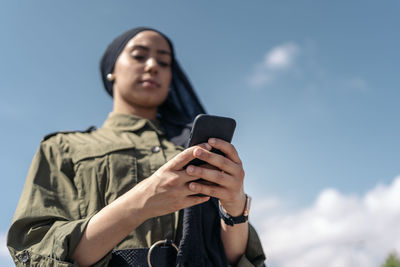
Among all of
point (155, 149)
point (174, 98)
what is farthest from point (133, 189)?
point (174, 98)

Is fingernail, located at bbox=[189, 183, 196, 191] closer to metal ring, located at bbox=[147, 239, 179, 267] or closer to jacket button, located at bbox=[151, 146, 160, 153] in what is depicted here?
metal ring, located at bbox=[147, 239, 179, 267]

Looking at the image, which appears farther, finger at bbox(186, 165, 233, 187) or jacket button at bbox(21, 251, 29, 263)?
jacket button at bbox(21, 251, 29, 263)

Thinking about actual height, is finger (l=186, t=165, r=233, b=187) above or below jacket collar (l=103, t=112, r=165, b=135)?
below

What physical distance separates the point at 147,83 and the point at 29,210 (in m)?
1.32

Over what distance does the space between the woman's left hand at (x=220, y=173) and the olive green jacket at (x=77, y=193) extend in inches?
22.9

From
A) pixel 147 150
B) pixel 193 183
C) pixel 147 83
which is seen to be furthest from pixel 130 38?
pixel 193 183

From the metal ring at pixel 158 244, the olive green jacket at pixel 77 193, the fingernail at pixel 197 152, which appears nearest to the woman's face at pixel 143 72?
the olive green jacket at pixel 77 193

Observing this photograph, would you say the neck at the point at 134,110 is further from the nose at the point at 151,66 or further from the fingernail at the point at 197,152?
the fingernail at the point at 197,152

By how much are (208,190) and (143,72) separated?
1.53m

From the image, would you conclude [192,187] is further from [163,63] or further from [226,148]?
[163,63]

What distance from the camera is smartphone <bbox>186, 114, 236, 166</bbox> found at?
176 centimetres

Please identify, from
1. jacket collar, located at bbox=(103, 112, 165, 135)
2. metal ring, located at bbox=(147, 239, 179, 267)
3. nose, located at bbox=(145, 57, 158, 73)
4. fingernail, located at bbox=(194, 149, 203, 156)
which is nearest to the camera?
fingernail, located at bbox=(194, 149, 203, 156)

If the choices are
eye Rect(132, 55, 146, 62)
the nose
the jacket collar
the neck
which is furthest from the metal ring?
eye Rect(132, 55, 146, 62)

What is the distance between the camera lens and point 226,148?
6.03 ft
